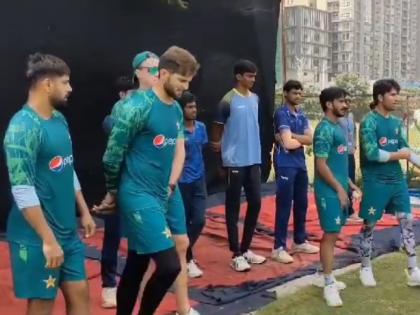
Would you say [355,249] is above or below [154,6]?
below

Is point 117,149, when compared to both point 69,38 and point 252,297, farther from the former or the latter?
point 69,38

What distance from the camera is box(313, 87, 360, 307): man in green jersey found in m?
4.45

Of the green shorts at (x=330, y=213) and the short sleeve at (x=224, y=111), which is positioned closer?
the green shorts at (x=330, y=213)

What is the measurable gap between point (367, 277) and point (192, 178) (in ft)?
5.02

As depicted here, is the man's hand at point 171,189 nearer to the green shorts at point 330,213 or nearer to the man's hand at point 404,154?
the green shorts at point 330,213

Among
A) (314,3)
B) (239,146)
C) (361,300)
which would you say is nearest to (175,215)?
(239,146)

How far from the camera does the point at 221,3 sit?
8016 millimetres

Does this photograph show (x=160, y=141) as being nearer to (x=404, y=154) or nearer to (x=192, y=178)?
(x=192, y=178)

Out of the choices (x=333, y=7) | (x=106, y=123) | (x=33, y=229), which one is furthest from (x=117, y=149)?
(x=333, y=7)

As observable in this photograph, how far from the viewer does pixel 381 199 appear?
481 cm

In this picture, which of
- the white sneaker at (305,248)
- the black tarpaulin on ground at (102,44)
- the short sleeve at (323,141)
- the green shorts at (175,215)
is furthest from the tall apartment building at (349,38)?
the green shorts at (175,215)

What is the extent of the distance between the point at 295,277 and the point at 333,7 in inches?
2747

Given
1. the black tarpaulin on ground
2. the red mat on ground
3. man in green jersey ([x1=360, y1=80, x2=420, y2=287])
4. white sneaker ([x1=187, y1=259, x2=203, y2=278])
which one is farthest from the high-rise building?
white sneaker ([x1=187, y1=259, x2=203, y2=278])

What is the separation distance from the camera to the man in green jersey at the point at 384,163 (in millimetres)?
4730
